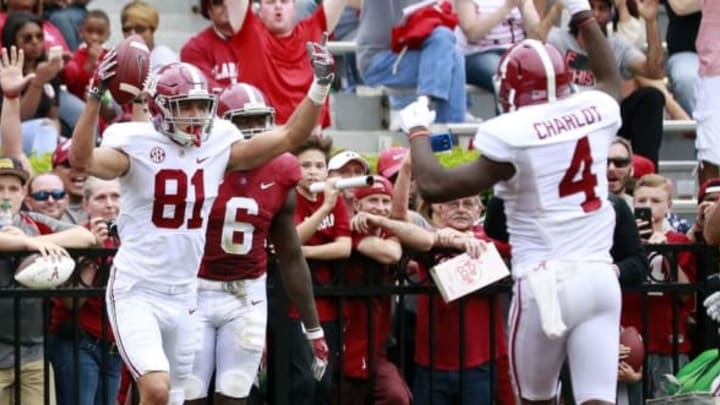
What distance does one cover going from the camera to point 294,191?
35.4 feet

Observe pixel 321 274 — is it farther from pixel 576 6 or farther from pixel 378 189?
pixel 576 6

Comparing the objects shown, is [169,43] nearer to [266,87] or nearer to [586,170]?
[266,87]

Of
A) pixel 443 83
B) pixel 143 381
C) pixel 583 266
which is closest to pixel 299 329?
pixel 143 381

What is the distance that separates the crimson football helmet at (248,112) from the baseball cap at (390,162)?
1.49 m

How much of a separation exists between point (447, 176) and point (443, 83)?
5193 mm

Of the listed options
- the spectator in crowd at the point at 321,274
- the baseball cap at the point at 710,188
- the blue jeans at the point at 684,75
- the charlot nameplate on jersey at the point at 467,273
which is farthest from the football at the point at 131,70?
the blue jeans at the point at 684,75

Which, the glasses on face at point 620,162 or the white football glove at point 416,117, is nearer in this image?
the white football glove at point 416,117

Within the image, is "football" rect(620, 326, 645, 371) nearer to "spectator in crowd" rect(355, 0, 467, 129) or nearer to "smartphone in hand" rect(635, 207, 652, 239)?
"smartphone in hand" rect(635, 207, 652, 239)

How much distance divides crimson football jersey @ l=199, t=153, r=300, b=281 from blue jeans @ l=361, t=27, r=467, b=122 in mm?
4015

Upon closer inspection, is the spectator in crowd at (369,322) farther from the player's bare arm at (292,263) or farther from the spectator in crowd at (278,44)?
the spectator in crowd at (278,44)

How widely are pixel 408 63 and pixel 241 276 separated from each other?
4546mm

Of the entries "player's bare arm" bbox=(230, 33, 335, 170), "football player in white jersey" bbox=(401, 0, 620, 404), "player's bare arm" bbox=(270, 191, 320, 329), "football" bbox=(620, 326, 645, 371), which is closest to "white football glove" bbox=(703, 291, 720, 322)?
"football" bbox=(620, 326, 645, 371)

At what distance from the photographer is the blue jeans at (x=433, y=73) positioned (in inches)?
568

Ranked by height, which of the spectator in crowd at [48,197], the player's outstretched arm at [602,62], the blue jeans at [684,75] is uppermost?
the blue jeans at [684,75]
